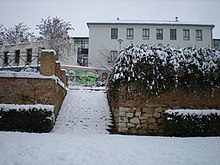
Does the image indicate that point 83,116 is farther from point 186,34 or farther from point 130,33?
point 186,34

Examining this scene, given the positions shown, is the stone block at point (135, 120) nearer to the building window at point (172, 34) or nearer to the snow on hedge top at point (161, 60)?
the snow on hedge top at point (161, 60)

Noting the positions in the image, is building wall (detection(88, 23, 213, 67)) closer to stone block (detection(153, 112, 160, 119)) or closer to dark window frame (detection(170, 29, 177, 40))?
dark window frame (detection(170, 29, 177, 40))

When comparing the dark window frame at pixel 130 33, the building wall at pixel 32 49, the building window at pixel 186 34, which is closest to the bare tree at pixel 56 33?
the building wall at pixel 32 49

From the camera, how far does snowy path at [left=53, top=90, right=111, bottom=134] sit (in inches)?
320

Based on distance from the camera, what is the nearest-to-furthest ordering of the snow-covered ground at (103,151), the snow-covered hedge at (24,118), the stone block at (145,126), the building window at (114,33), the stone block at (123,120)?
the snow-covered ground at (103,151) < the snow-covered hedge at (24,118) < the stone block at (123,120) < the stone block at (145,126) < the building window at (114,33)

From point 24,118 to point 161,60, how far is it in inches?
214

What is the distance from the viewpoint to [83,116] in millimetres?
9406

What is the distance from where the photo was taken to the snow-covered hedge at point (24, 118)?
7.44m

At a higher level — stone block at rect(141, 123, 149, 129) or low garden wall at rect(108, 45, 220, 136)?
low garden wall at rect(108, 45, 220, 136)

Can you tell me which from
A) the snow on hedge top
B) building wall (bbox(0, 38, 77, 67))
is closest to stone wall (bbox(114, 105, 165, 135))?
the snow on hedge top

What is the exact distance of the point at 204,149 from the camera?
5551 mm

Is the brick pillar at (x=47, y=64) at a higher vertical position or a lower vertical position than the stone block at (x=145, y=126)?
higher

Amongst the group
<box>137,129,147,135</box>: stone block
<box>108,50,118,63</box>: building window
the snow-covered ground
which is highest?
<box>108,50,118,63</box>: building window

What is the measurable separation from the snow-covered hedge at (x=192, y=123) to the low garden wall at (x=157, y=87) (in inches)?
13.6
